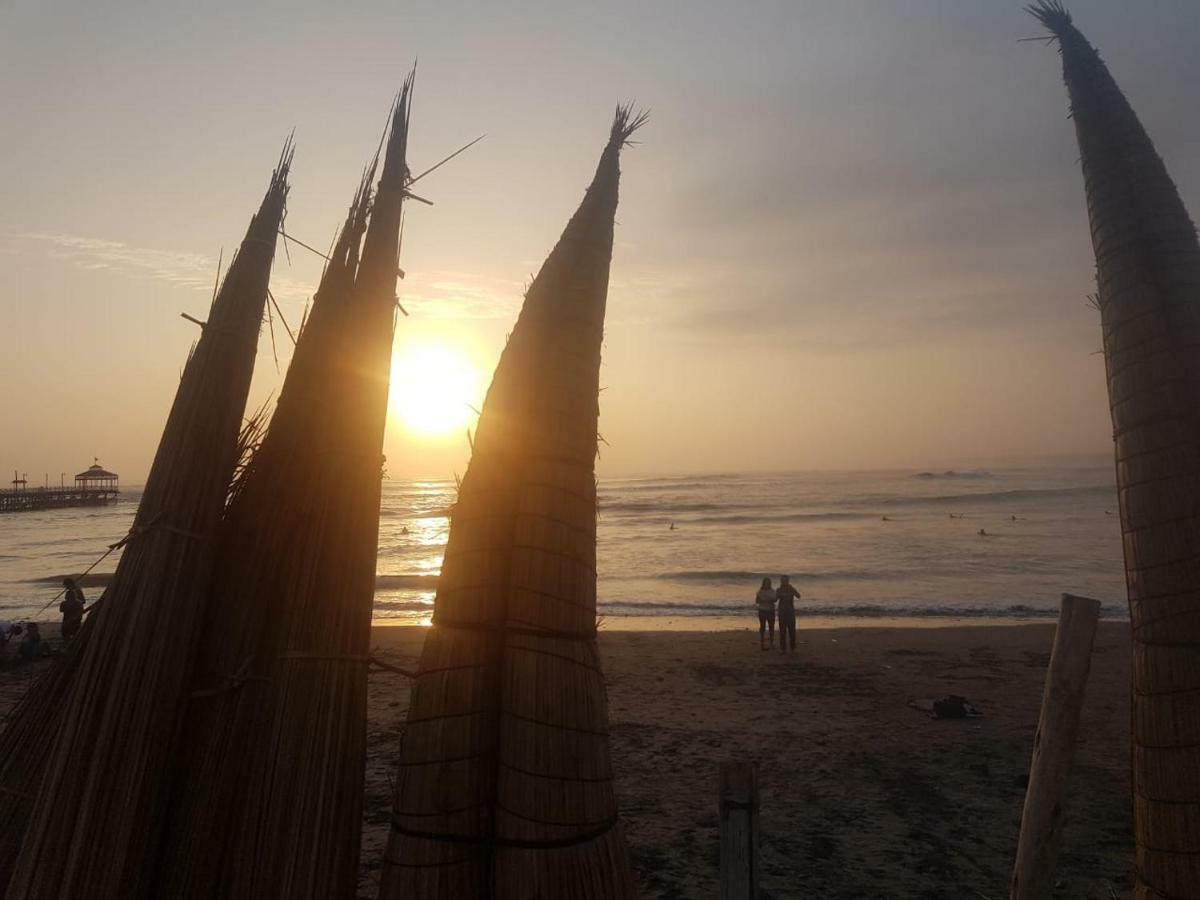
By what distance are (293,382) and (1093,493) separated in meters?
72.9

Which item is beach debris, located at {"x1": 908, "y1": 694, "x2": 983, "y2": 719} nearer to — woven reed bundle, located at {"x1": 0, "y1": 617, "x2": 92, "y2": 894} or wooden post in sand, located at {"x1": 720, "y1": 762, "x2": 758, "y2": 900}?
wooden post in sand, located at {"x1": 720, "y1": 762, "x2": 758, "y2": 900}

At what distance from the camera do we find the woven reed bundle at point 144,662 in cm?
188

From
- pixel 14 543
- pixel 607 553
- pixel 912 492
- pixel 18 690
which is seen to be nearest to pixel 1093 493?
pixel 912 492

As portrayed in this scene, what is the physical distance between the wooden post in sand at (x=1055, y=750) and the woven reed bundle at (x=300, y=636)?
2.12m

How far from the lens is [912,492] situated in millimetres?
68688

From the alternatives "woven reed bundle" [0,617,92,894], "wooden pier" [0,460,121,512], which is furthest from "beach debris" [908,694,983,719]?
"wooden pier" [0,460,121,512]

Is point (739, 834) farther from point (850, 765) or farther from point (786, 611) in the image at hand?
point (786, 611)

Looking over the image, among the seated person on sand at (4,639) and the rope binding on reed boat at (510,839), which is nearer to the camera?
the rope binding on reed boat at (510,839)

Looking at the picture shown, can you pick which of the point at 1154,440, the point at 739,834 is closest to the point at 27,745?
the point at 739,834

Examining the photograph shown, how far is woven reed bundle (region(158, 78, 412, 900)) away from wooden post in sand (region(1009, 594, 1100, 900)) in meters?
2.12

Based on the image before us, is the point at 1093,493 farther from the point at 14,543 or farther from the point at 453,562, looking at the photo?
the point at 14,543

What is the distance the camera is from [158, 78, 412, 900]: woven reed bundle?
198 cm

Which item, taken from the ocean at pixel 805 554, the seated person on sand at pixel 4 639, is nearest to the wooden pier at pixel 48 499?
the ocean at pixel 805 554

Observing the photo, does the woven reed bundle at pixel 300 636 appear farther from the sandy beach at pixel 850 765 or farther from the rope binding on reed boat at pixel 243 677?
the sandy beach at pixel 850 765
